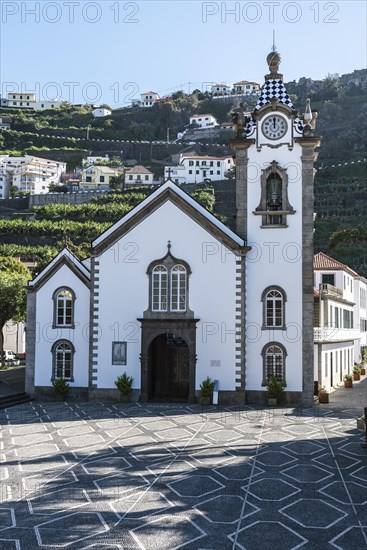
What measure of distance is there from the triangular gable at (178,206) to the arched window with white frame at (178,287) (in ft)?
7.41

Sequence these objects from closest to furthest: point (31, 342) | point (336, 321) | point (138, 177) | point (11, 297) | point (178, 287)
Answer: point (178, 287), point (31, 342), point (336, 321), point (11, 297), point (138, 177)

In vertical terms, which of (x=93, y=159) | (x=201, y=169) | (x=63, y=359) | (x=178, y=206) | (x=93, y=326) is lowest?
(x=63, y=359)

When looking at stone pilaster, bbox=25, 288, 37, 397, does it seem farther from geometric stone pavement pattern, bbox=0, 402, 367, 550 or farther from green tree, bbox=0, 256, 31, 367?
green tree, bbox=0, 256, 31, 367

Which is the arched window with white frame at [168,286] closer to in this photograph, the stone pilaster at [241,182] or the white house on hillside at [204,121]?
the stone pilaster at [241,182]

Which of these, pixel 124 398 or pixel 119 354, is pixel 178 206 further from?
pixel 124 398

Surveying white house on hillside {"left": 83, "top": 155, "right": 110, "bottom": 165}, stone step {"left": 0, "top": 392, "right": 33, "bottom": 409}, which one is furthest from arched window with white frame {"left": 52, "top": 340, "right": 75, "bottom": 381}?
white house on hillside {"left": 83, "top": 155, "right": 110, "bottom": 165}

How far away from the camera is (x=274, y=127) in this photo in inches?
1150

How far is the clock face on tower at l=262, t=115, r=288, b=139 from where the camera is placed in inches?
1145

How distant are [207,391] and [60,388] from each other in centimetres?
686

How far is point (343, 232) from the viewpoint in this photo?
22234 millimetres

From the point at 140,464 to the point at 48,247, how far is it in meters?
81.5

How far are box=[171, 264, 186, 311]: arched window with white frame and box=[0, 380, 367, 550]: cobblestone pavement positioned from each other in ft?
18.1

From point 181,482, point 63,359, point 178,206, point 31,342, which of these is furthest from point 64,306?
point 181,482

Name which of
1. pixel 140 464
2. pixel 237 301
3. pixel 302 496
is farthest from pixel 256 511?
pixel 237 301
